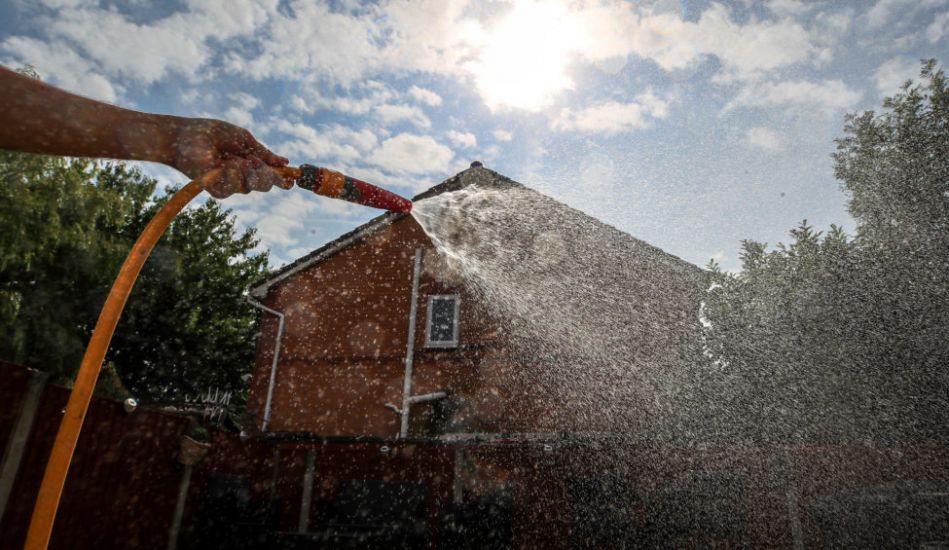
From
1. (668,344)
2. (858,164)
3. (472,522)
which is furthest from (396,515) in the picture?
(858,164)

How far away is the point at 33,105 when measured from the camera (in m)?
0.93

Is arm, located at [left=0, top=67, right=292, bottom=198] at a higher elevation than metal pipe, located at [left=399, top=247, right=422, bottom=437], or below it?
below

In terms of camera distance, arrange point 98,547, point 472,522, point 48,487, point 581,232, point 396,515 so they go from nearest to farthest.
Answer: point 48,487 < point 98,547 < point 472,522 < point 396,515 < point 581,232

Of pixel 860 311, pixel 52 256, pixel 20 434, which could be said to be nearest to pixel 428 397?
pixel 20 434

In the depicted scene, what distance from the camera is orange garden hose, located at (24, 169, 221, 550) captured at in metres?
1.43

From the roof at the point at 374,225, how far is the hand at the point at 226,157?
12400 mm

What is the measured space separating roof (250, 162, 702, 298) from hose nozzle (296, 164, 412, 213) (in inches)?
466

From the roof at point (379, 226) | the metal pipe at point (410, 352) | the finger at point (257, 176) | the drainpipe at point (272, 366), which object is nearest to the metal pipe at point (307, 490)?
the metal pipe at point (410, 352)

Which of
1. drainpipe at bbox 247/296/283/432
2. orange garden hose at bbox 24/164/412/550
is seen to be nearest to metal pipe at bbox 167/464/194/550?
orange garden hose at bbox 24/164/412/550

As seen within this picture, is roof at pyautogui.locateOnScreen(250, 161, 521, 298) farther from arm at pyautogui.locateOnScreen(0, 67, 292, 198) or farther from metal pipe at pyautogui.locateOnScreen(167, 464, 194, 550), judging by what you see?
arm at pyautogui.locateOnScreen(0, 67, 292, 198)

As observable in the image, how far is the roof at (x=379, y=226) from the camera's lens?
14.4 meters

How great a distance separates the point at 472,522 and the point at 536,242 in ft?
27.6

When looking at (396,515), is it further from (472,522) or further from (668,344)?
(668,344)

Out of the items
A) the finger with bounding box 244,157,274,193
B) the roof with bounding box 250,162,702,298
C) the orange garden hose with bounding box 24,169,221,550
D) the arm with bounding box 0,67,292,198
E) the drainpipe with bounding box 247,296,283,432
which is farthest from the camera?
the roof with bounding box 250,162,702,298
